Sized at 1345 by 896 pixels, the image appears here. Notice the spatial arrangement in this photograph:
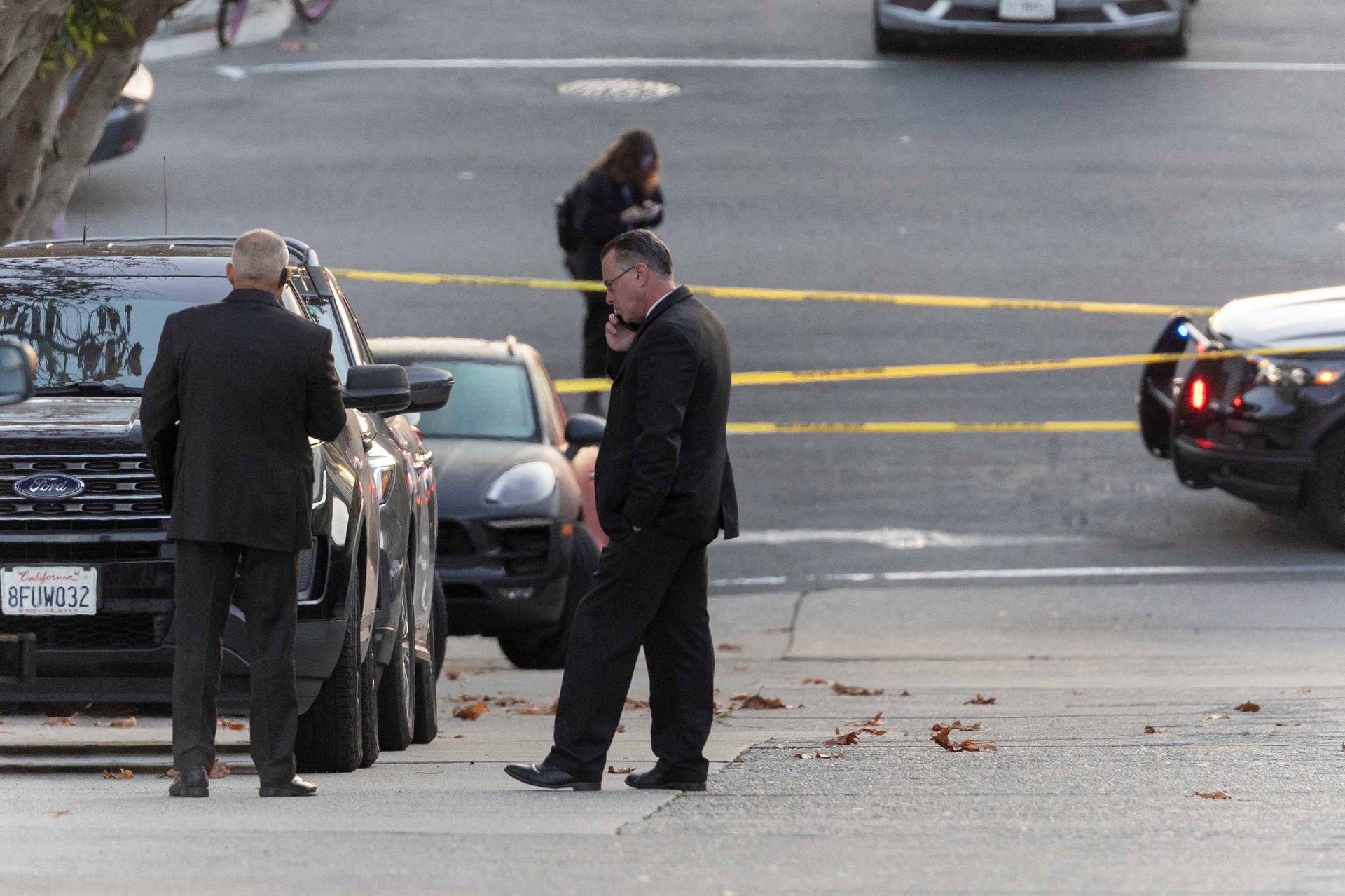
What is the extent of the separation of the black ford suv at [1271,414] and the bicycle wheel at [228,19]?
1325 centimetres

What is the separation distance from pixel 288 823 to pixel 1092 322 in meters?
11.6

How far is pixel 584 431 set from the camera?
38.5 feet

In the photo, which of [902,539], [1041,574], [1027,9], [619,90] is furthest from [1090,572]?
[619,90]

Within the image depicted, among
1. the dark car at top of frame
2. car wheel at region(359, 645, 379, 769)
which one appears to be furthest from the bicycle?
car wheel at region(359, 645, 379, 769)

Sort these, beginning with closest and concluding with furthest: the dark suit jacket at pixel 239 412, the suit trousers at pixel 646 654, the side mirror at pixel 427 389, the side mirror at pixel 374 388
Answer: the dark suit jacket at pixel 239 412 < the suit trousers at pixel 646 654 < the side mirror at pixel 374 388 < the side mirror at pixel 427 389

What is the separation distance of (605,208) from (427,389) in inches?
270

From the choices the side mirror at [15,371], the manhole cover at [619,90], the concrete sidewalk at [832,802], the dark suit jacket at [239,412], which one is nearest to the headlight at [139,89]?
the manhole cover at [619,90]

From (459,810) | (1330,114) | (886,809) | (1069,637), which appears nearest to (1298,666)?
(1069,637)

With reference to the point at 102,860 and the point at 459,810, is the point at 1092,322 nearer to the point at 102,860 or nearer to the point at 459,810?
the point at 459,810

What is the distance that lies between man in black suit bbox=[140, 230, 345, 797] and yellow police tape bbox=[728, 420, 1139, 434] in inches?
346

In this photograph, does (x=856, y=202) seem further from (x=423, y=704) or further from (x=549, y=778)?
(x=549, y=778)

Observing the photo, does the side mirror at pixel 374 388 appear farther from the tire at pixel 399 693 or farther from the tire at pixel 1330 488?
the tire at pixel 1330 488

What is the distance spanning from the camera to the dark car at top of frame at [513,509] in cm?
1134

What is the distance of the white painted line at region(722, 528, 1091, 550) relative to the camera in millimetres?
14062
